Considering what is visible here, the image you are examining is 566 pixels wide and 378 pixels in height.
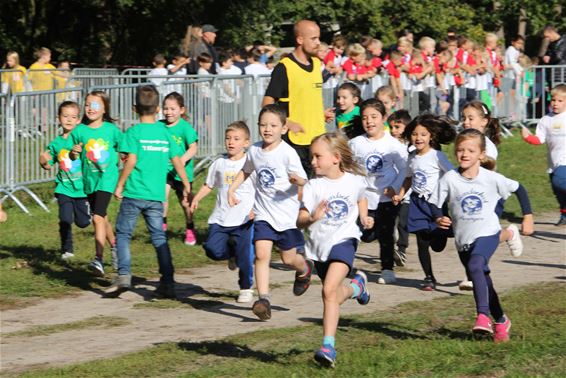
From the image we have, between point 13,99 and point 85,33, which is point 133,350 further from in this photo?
point 85,33

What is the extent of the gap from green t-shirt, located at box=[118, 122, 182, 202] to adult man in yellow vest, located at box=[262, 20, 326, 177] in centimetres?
126

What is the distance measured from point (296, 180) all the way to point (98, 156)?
9.07 ft

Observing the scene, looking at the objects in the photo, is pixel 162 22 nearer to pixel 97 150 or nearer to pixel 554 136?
pixel 554 136

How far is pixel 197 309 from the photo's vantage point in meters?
10.7

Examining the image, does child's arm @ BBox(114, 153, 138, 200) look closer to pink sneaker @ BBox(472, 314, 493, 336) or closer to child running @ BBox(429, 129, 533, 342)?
child running @ BBox(429, 129, 533, 342)

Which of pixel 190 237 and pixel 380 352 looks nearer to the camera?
pixel 380 352

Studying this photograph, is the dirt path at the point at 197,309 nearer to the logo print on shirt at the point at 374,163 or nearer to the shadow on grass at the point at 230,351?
the shadow on grass at the point at 230,351

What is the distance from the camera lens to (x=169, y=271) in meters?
11.1

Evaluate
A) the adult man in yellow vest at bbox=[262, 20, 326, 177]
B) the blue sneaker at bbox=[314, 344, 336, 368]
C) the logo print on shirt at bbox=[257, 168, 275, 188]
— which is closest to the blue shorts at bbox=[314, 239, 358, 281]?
the blue sneaker at bbox=[314, 344, 336, 368]

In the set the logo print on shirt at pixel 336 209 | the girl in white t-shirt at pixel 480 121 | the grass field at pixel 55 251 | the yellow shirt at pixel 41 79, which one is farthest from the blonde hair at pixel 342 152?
the yellow shirt at pixel 41 79

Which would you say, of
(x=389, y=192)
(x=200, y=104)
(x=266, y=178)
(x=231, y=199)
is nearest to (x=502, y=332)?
(x=266, y=178)

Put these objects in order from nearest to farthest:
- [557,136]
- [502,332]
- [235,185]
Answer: [502,332] < [235,185] < [557,136]

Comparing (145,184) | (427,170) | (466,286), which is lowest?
(466,286)

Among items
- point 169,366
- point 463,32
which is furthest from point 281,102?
point 463,32
